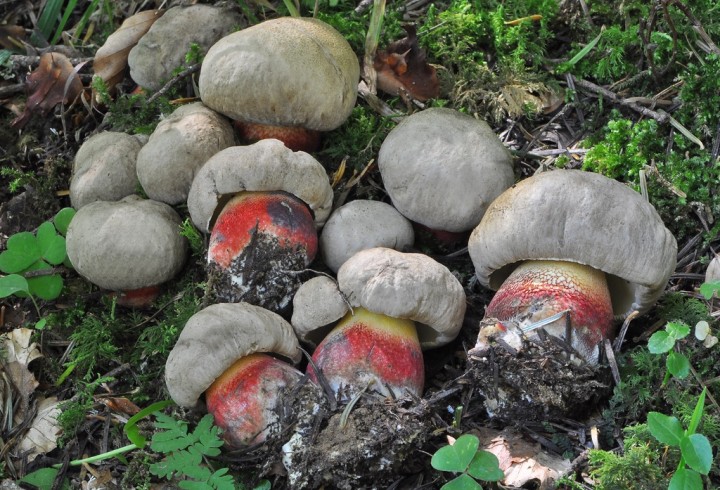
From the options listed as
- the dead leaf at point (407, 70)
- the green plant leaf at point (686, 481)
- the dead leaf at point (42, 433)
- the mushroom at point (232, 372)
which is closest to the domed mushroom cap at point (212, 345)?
the mushroom at point (232, 372)

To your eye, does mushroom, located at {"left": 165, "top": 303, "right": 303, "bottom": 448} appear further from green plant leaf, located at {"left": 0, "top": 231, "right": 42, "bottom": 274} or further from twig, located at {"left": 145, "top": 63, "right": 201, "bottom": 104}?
twig, located at {"left": 145, "top": 63, "right": 201, "bottom": 104}

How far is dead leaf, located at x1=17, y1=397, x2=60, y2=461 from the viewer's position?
125 inches

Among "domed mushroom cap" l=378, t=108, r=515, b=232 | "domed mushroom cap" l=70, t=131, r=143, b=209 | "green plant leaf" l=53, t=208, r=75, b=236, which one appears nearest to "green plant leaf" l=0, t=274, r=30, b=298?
"green plant leaf" l=53, t=208, r=75, b=236

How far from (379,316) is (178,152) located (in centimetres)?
127

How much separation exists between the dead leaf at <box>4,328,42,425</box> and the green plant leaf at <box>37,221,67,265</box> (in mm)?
360

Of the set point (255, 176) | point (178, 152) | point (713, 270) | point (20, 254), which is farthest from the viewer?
point (20, 254)

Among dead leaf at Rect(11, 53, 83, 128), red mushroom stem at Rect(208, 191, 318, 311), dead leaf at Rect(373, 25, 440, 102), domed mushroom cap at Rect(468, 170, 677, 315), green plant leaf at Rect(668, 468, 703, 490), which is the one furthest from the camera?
dead leaf at Rect(11, 53, 83, 128)

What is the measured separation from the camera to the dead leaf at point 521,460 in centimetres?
253

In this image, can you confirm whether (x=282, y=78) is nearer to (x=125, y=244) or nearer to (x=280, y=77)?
(x=280, y=77)

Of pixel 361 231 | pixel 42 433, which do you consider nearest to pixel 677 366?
pixel 361 231

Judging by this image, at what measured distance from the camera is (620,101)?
365 centimetres

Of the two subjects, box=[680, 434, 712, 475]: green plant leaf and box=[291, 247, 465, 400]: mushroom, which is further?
box=[291, 247, 465, 400]: mushroom

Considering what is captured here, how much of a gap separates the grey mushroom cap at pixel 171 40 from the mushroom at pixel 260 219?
991 millimetres

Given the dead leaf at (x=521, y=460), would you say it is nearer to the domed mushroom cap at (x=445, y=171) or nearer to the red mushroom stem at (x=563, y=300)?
the red mushroom stem at (x=563, y=300)
